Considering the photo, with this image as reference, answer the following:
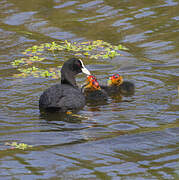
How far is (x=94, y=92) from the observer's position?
947 centimetres

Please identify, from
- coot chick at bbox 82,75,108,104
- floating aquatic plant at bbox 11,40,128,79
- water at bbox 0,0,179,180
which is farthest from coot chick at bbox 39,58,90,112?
floating aquatic plant at bbox 11,40,128,79

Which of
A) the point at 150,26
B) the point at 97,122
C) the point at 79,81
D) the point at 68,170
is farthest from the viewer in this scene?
the point at 150,26

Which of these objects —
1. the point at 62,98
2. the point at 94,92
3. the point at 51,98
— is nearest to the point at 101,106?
the point at 94,92

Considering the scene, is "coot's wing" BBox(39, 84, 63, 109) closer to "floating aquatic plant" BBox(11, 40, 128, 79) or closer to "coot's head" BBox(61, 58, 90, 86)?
"coot's head" BBox(61, 58, 90, 86)

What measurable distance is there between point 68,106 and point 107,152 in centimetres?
226

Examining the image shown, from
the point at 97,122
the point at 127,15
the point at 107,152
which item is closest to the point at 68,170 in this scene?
the point at 107,152

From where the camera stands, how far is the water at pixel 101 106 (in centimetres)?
599

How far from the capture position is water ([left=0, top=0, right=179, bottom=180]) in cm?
599

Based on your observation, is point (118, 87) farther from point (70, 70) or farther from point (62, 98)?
point (62, 98)

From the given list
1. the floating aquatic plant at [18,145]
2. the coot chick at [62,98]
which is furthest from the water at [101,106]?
the coot chick at [62,98]

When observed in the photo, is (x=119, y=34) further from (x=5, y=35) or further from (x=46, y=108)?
(x=46, y=108)

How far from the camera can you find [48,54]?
1251cm

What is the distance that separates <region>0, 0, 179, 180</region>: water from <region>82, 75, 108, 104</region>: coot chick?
0.25 metres

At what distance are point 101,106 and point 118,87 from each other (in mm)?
1037
